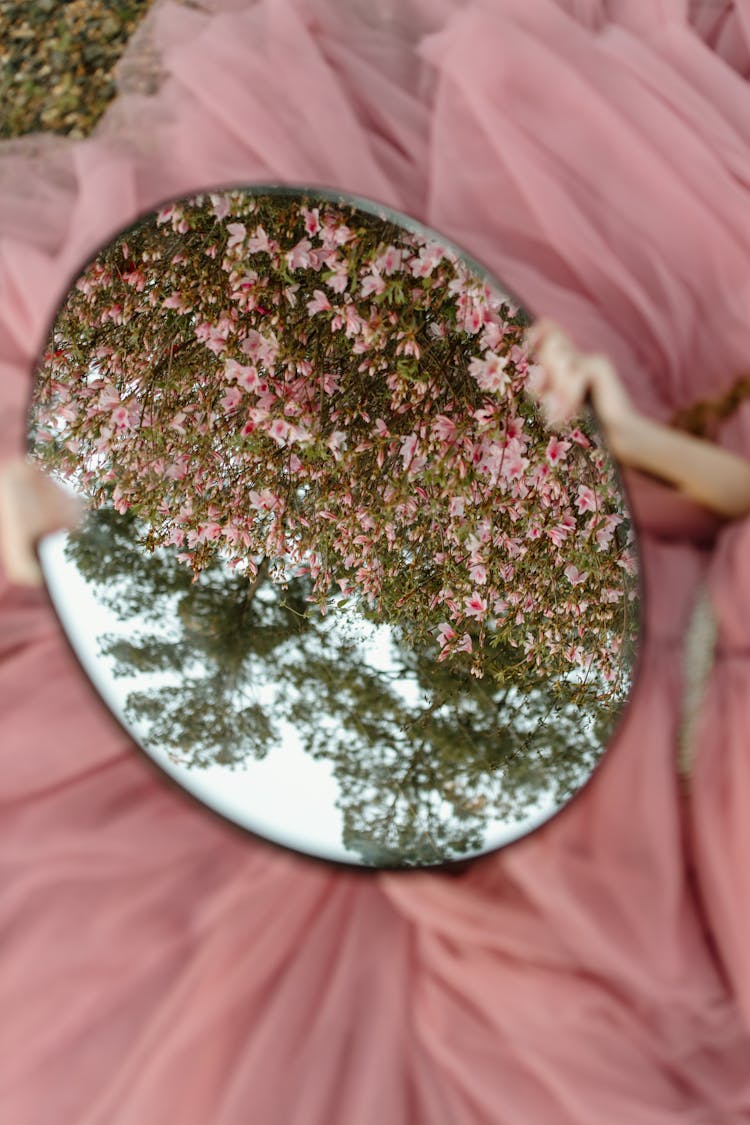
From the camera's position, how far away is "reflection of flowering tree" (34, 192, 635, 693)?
53 centimetres

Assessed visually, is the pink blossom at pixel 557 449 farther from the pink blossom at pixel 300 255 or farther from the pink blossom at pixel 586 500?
the pink blossom at pixel 300 255

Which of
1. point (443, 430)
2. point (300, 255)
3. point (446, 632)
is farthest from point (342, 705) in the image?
point (300, 255)

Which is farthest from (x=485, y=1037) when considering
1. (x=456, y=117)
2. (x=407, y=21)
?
(x=407, y=21)

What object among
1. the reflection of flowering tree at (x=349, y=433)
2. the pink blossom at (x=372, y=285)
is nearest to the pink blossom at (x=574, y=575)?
the reflection of flowering tree at (x=349, y=433)

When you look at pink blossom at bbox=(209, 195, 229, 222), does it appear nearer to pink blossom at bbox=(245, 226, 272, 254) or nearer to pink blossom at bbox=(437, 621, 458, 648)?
pink blossom at bbox=(245, 226, 272, 254)

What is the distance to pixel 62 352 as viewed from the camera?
1.99 ft

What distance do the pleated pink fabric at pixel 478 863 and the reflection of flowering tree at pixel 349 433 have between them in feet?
0.24

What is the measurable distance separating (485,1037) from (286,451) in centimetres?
42

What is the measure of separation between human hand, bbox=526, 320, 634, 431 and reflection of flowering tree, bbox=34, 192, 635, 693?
0.4 inches

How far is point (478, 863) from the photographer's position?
59 centimetres

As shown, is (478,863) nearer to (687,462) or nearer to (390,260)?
(687,462)

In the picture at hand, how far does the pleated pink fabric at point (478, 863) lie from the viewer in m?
0.56

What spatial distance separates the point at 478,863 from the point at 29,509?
1.31 feet

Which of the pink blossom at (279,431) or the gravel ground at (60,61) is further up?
the gravel ground at (60,61)
